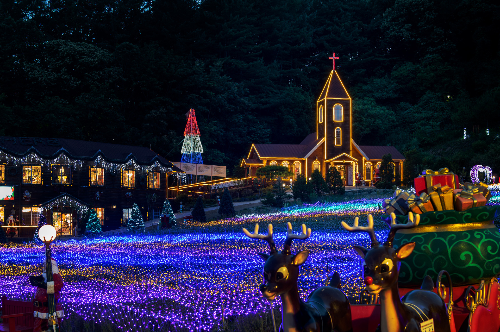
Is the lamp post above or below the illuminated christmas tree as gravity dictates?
below

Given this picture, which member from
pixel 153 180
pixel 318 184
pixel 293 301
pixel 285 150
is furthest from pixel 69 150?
pixel 293 301

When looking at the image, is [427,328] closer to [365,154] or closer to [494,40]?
[365,154]

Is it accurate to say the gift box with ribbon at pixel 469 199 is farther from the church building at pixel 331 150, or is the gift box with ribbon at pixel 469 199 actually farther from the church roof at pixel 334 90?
the church roof at pixel 334 90

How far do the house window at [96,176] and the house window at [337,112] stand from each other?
76.5 ft

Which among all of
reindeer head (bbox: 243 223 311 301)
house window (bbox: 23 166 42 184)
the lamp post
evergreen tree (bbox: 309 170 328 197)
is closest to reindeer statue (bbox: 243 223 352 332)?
reindeer head (bbox: 243 223 311 301)

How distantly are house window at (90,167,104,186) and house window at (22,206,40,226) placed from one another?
11.3 ft

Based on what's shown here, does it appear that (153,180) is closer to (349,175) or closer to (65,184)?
(65,184)

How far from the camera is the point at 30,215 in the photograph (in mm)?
31078

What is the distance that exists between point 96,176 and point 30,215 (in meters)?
4.32

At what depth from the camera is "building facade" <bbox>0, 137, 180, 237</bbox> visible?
30.7 m

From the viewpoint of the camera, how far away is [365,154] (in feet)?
164

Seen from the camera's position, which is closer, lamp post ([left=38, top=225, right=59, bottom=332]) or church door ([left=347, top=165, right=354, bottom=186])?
lamp post ([left=38, top=225, right=59, bottom=332])

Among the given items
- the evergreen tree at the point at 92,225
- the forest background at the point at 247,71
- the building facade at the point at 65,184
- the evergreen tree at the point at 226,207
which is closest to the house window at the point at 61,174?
the building facade at the point at 65,184

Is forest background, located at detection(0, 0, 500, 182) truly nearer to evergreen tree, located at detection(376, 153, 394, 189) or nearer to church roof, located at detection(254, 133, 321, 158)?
evergreen tree, located at detection(376, 153, 394, 189)
